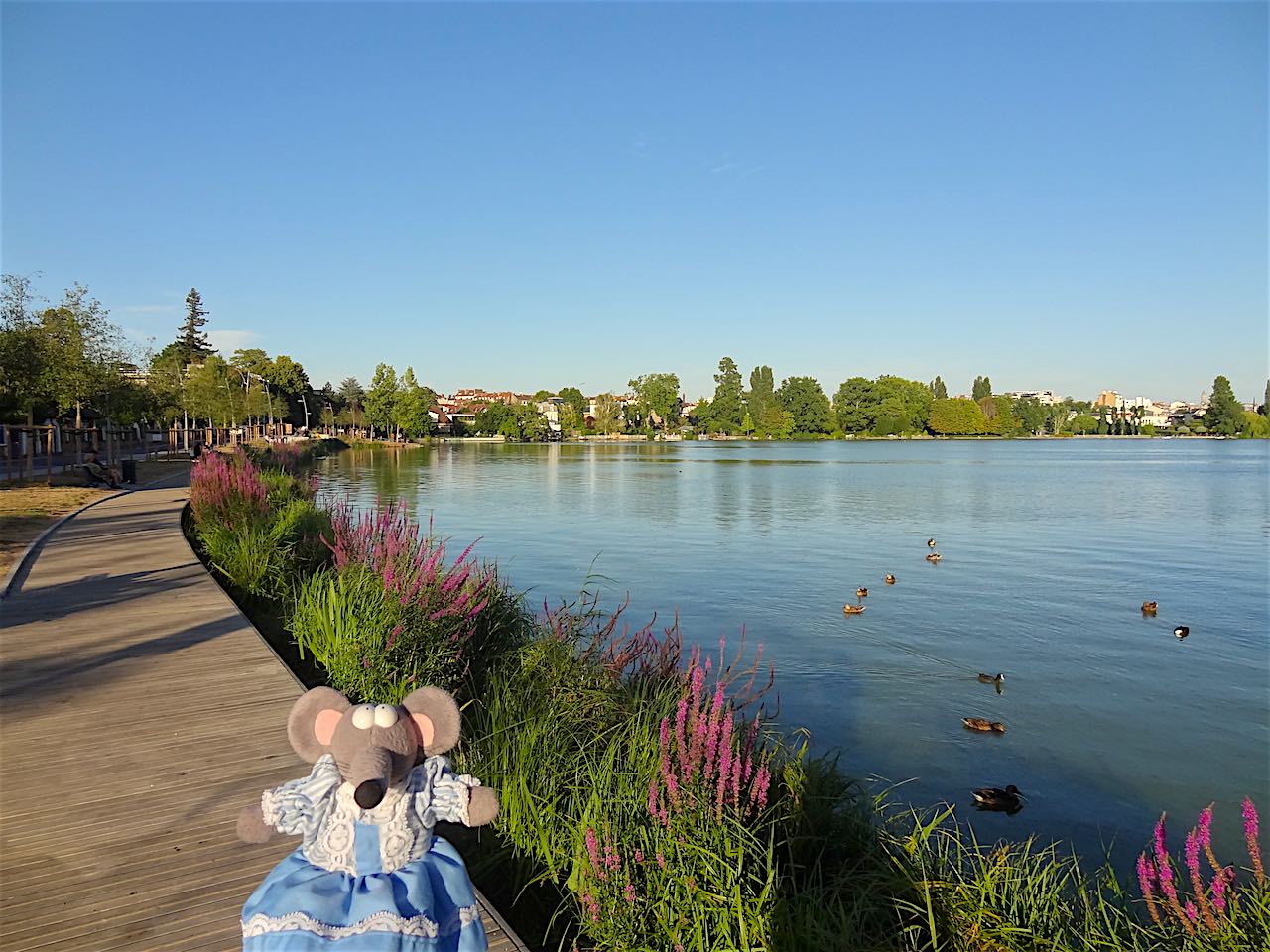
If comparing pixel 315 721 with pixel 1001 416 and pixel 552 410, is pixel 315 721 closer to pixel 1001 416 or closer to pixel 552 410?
pixel 552 410

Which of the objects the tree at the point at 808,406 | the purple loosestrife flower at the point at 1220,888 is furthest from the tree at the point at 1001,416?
the purple loosestrife flower at the point at 1220,888

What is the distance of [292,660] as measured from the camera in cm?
755

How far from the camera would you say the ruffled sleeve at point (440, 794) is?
2.13 meters

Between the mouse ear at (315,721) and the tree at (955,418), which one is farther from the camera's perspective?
the tree at (955,418)

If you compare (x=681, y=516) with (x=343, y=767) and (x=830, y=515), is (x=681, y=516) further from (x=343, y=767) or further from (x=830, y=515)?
(x=343, y=767)

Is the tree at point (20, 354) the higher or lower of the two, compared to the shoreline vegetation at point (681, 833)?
higher

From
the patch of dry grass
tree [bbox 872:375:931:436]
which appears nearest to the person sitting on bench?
the patch of dry grass

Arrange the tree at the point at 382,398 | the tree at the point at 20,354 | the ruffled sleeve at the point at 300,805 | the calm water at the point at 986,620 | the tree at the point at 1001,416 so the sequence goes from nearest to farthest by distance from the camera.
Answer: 1. the ruffled sleeve at the point at 300,805
2. the calm water at the point at 986,620
3. the tree at the point at 20,354
4. the tree at the point at 382,398
5. the tree at the point at 1001,416

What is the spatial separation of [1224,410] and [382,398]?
136 meters

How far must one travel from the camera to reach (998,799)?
20.6 feet

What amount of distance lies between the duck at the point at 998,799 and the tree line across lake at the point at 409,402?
24.7 m

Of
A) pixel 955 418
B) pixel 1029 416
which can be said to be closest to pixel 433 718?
pixel 955 418

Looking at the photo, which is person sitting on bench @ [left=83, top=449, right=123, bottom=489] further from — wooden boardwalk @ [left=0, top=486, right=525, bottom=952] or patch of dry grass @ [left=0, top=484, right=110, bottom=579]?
wooden boardwalk @ [left=0, top=486, right=525, bottom=952]

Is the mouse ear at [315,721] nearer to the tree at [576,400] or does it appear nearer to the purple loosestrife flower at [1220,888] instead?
the purple loosestrife flower at [1220,888]
